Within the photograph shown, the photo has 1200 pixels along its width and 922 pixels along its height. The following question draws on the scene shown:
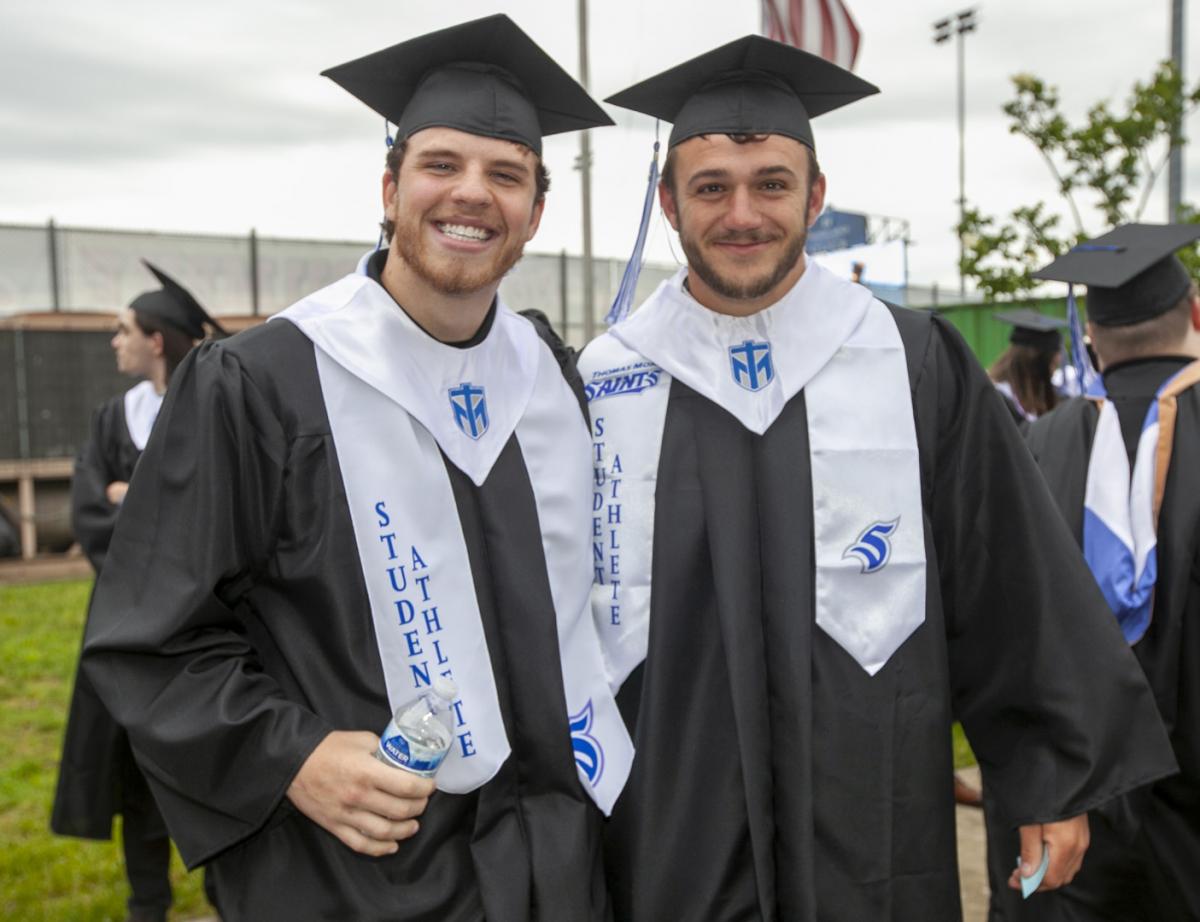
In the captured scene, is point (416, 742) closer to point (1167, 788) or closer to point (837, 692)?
point (837, 692)

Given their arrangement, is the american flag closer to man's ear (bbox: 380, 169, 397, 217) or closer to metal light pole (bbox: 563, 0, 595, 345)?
man's ear (bbox: 380, 169, 397, 217)

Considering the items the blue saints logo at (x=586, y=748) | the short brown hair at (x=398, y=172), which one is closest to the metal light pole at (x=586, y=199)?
the short brown hair at (x=398, y=172)

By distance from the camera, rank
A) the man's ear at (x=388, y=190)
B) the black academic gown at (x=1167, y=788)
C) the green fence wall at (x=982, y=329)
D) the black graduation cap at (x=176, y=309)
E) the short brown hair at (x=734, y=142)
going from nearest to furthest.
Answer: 1. the man's ear at (x=388, y=190)
2. the short brown hair at (x=734, y=142)
3. the black academic gown at (x=1167, y=788)
4. the black graduation cap at (x=176, y=309)
5. the green fence wall at (x=982, y=329)

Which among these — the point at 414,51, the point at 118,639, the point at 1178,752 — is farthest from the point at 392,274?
the point at 1178,752

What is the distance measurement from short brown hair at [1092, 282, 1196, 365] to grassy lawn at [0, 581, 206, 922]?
138 inches

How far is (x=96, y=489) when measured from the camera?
4469 millimetres

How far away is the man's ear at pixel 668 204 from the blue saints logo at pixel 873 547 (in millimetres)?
758

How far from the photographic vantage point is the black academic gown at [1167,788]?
2.87 metres

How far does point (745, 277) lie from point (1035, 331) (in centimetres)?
410

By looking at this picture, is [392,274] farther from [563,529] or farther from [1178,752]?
[1178,752]

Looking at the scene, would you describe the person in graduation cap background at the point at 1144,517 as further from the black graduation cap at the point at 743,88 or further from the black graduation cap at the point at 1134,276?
the black graduation cap at the point at 743,88

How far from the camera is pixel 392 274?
2145mm

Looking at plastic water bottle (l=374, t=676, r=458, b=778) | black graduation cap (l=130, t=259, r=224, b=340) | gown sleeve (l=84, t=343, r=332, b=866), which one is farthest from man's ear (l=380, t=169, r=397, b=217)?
black graduation cap (l=130, t=259, r=224, b=340)

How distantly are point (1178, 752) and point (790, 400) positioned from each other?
1.50 meters
